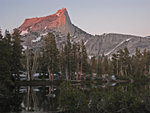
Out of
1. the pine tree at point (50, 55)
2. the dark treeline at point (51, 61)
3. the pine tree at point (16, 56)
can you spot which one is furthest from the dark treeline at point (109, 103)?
the pine tree at point (50, 55)

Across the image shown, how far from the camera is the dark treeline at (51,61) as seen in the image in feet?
108

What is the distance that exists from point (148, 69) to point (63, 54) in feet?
117

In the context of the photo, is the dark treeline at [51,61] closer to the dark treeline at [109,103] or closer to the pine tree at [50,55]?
the pine tree at [50,55]

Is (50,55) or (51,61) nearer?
(50,55)

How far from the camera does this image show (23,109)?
16.8 metres

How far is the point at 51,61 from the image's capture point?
47125 mm

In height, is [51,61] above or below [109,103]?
above

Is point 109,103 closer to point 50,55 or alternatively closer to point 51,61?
point 50,55

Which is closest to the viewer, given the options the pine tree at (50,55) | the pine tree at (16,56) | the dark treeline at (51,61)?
the dark treeline at (51,61)

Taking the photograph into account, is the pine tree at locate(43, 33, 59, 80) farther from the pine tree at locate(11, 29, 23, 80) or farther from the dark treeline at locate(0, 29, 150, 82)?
the pine tree at locate(11, 29, 23, 80)

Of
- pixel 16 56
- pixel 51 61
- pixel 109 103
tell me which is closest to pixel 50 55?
pixel 51 61

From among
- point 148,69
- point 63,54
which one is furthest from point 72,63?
point 148,69

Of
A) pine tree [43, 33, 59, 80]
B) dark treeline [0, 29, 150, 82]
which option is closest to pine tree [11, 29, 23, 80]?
dark treeline [0, 29, 150, 82]

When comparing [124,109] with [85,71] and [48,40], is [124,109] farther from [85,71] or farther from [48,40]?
[85,71]
